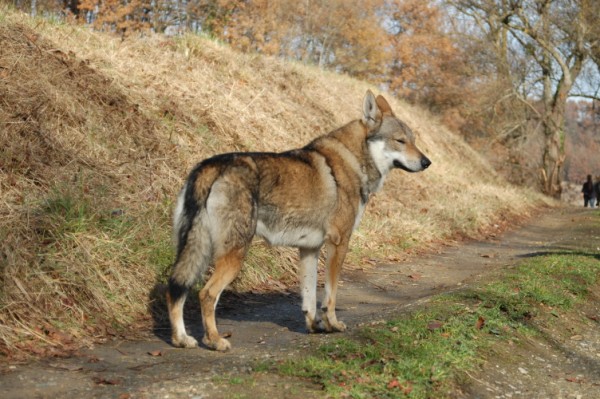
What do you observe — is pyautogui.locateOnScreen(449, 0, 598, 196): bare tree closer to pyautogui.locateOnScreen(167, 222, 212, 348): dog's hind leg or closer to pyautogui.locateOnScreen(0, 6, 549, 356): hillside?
pyautogui.locateOnScreen(0, 6, 549, 356): hillside

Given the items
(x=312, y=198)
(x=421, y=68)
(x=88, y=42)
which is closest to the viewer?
(x=312, y=198)

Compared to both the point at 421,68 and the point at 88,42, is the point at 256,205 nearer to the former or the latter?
the point at 88,42

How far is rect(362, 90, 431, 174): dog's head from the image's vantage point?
6.94 metres

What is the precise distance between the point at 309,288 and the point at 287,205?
0.99 metres

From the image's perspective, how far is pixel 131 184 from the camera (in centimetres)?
887

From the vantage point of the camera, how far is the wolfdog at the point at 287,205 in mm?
5523

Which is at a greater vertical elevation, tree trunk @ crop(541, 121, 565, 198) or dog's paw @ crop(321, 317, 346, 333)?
tree trunk @ crop(541, 121, 565, 198)

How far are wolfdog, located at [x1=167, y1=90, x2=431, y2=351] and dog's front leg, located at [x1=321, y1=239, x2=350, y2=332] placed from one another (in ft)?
0.03

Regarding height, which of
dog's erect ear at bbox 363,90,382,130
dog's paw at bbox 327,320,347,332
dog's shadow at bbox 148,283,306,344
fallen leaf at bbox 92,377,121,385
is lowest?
dog's shadow at bbox 148,283,306,344

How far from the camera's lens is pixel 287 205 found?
20.0ft

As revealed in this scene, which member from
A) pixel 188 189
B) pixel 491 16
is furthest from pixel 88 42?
pixel 491 16

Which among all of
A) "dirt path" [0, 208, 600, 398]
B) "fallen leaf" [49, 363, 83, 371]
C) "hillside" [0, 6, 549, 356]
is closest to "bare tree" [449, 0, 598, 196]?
"hillside" [0, 6, 549, 356]

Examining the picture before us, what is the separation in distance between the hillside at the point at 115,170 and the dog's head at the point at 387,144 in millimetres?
2775

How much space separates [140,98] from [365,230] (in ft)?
16.6
